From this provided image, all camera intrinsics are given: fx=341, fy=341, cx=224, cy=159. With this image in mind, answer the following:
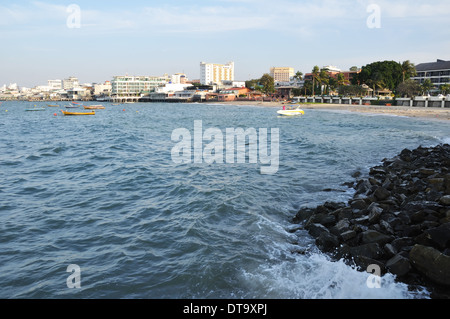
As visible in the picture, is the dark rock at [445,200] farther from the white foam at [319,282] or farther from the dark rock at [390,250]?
the white foam at [319,282]

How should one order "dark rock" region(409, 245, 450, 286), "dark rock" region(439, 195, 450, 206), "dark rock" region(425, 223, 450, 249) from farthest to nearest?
"dark rock" region(439, 195, 450, 206), "dark rock" region(425, 223, 450, 249), "dark rock" region(409, 245, 450, 286)

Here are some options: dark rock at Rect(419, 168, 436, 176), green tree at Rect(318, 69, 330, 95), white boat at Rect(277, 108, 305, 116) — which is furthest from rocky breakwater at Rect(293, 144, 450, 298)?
green tree at Rect(318, 69, 330, 95)

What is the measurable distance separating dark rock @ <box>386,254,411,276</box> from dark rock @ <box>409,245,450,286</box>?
182 millimetres

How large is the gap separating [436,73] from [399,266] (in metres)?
140

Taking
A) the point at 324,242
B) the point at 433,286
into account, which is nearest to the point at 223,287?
the point at 324,242

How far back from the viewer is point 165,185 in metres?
18.8

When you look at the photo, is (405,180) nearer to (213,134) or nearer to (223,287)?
(223,287)

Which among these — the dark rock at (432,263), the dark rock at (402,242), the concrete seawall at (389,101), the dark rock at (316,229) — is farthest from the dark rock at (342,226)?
the concrete seawall at (389,101)

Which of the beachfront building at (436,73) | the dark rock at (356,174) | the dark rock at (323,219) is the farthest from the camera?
the beachfront building at (436,73)

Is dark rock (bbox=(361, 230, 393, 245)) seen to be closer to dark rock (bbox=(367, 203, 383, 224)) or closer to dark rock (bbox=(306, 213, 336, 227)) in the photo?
dark rock (bbox=(367, 203, 383, 224))

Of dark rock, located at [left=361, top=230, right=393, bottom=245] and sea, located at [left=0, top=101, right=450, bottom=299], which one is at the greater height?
dark rock, located at [left=361, top=230, right=393, bottom=245]

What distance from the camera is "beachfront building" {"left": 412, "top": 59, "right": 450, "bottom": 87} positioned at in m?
120

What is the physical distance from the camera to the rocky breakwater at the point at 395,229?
26.8ft

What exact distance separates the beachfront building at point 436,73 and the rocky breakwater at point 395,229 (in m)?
126
